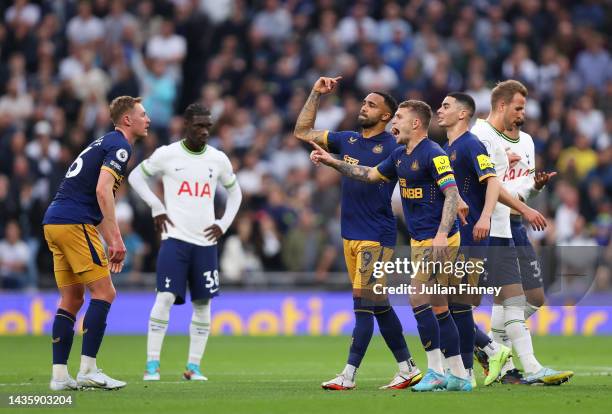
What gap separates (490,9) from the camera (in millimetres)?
26906

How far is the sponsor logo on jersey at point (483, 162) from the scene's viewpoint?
445 inches

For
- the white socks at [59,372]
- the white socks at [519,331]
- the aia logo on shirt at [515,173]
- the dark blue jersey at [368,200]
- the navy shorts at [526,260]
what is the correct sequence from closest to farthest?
the white socks at [59,372]
the white socks at [519,331]
the dark blue jersey at [368,200]
the navy shorts at [526,260]
the aia logo on shirt at [515,173]

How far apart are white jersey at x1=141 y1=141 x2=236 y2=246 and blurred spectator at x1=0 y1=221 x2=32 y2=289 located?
8450 millimetres

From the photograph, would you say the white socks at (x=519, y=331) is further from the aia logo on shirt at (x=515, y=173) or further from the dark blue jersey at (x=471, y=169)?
the aia logo on shirt at (x=515, y=173)

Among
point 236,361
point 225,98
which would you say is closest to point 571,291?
point 236,361

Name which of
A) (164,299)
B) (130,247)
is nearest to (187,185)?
(164,299)

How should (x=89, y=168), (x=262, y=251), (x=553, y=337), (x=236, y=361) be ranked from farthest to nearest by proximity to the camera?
1. (x=262, y=251)
2. (x=553, y=337)
3. (x=236, y=361)
4. (x=89, y=168)

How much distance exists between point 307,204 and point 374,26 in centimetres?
538

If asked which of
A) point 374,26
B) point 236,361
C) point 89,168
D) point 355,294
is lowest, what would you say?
point 236,361

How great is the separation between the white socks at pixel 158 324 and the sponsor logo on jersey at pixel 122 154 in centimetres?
218

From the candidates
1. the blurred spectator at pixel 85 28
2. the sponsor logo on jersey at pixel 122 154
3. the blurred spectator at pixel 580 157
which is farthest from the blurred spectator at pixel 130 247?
the sponsor logo on jersey at pixel 122 154

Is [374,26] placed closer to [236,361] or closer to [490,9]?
[490,9]

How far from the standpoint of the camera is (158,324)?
13.0m

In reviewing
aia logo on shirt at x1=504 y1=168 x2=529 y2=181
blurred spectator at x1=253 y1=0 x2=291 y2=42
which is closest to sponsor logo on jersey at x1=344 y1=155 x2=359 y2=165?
aia logo on shirt at x1=504 y1=168 x2=529 y2=181
